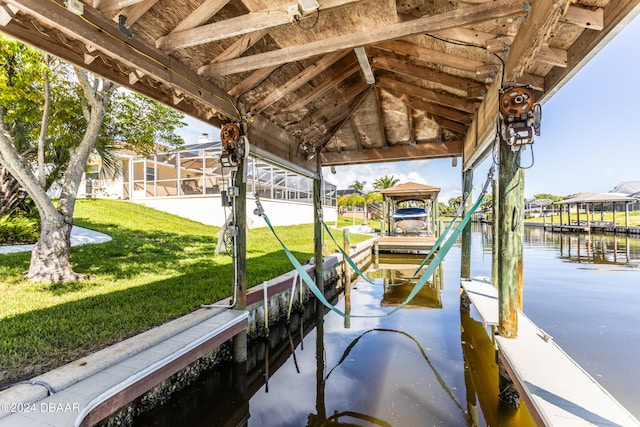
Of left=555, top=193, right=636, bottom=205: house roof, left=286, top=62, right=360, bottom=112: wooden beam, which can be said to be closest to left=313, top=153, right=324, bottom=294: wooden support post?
left=286, top=62, right=360, bottom=112: wooden beam

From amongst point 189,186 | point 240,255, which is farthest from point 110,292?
point 189,186

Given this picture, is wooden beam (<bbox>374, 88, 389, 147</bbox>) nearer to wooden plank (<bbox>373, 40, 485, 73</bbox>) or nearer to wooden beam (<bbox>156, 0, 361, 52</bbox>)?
wooden plank (<bbox>373, 40, 485, 73</bbox>)

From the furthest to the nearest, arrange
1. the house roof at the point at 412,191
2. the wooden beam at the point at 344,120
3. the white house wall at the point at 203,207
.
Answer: the white house wall at the point at 203,207, the house roof at the point at 412,191, the wooden beam at the point at 344,120

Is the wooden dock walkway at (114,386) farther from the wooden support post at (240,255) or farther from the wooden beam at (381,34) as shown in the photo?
the wooden beam at (381,34)

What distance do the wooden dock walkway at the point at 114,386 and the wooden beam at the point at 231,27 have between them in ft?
8.74

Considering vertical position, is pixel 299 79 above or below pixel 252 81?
above

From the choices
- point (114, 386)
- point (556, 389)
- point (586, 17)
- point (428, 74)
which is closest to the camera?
point (586, 17)

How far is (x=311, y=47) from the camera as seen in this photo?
108 inches

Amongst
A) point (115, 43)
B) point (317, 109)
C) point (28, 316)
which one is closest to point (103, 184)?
point (28, 316)

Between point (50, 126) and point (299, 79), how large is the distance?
596cm

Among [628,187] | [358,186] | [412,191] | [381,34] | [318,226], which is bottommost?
[318,226]

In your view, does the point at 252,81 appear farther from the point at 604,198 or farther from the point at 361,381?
the point at 604,198

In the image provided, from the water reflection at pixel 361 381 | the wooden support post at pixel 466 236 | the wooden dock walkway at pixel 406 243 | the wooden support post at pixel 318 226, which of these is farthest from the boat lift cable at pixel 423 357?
the wooden dock walkway at pixel 406 243

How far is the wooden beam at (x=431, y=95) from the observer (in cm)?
451
